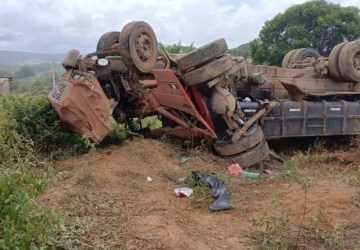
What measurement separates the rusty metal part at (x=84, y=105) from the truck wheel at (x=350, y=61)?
4.90 meters

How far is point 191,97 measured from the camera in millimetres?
7570

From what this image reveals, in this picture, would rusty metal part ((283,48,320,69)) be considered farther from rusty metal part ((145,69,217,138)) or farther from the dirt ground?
the dirt ground

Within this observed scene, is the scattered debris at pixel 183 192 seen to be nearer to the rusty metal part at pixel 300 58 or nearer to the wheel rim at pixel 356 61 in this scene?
the wheel rim at pixel 356 61

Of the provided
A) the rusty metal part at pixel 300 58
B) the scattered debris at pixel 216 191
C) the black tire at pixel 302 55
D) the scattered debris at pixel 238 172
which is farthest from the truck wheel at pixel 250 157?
the black tire at pixel 302 55

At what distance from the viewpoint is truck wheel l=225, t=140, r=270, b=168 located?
734cm

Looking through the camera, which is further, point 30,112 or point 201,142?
point 201,142

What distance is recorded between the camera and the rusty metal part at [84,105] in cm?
677

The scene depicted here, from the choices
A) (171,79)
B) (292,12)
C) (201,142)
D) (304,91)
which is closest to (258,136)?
(201,142)

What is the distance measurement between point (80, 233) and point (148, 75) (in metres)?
4.35

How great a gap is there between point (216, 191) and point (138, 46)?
9.35 feet

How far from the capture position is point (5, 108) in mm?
7191

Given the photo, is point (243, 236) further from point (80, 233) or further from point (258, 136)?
point (258, 136)

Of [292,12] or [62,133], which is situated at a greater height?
[292,12]

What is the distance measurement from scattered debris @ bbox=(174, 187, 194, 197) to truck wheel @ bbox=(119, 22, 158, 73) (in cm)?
239
